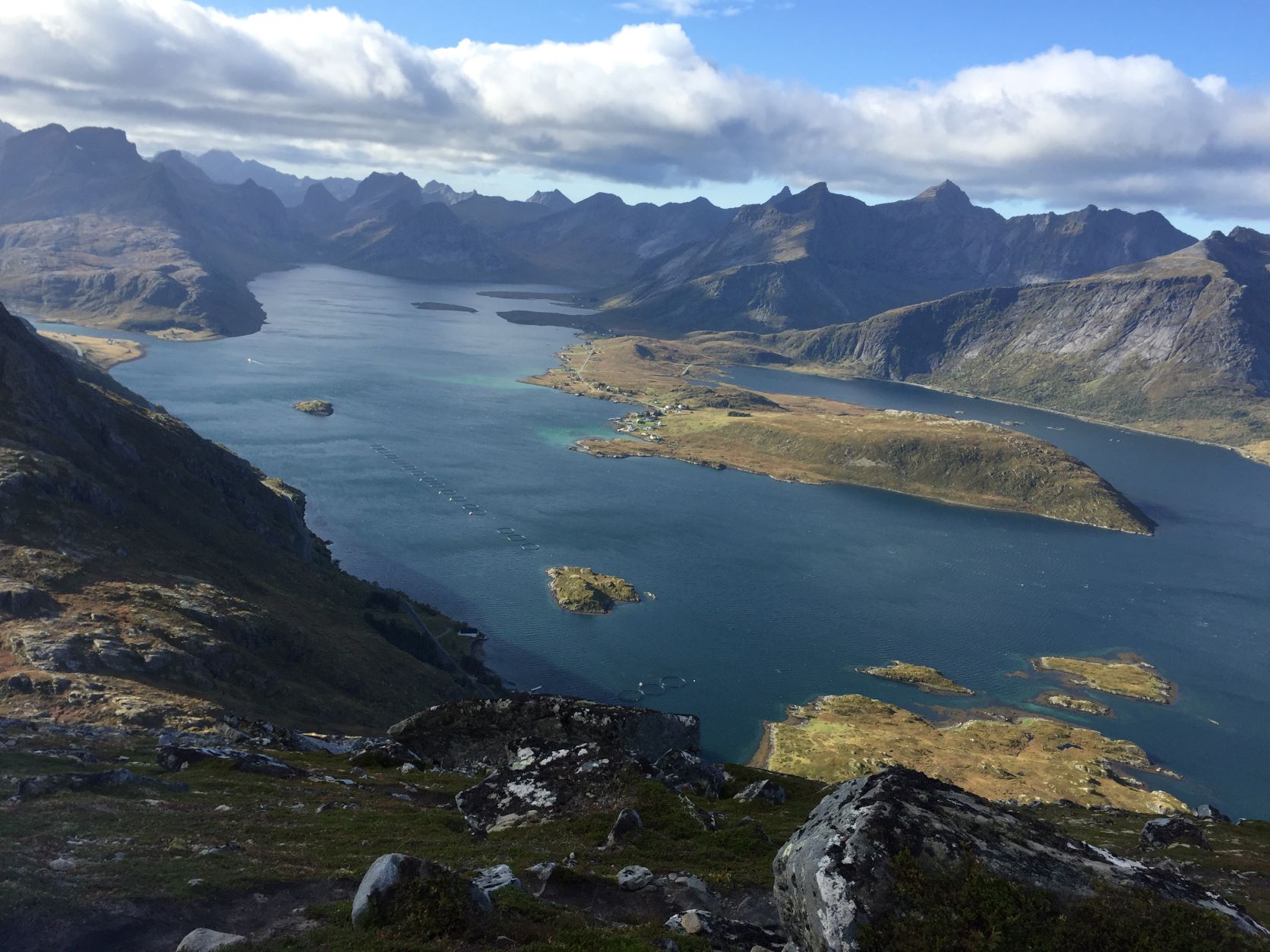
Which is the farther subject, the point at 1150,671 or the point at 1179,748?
the point at 1150,671

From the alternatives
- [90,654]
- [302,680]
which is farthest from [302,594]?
[90,654]

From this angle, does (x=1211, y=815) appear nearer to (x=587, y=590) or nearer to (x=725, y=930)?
(x=725, y=930)

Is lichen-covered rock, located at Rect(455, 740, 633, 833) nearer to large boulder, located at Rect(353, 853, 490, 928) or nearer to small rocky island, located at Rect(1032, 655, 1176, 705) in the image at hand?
large boulder, located at Rect(353, 853, 490, 928)

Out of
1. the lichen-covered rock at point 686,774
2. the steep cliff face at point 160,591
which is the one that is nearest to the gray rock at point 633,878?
the lichen-covered rock at point 686,774

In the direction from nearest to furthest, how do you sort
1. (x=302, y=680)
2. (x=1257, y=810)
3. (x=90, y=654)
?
(x=90, y=654) → (x=302, y=680) → (x=1257, y=810)

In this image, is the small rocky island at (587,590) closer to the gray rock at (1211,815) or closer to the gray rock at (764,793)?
the gray rock at (1211,815)

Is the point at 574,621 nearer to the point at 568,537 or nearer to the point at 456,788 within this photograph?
the point at 568,537

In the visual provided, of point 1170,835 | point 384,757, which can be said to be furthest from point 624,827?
point 1170,835
